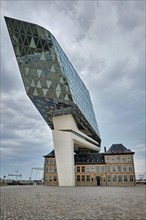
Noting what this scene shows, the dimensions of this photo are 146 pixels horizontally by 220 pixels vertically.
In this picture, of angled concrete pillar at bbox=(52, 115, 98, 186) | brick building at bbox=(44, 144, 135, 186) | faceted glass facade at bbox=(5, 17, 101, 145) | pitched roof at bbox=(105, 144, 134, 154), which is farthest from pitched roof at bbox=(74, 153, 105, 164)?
faceted glass facade at bbox=(5, 17, 101, 145)

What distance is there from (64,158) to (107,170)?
65.0ft

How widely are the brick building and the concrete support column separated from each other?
1433cm

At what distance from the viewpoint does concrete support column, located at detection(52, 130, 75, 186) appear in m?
46.5

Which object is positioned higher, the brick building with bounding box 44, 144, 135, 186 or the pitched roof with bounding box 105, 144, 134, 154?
the pitched roof with bounding box 105, 144, 134, 154

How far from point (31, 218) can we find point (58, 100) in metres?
35.9

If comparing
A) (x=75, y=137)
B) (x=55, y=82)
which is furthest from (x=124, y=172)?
(x=55, y=82)

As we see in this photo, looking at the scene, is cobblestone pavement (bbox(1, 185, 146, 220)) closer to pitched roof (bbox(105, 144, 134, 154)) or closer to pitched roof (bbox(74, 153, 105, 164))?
pitched roof (bbox(105, 144, 134, 154))

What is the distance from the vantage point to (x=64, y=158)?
46.8 metres

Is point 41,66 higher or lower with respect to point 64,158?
higher

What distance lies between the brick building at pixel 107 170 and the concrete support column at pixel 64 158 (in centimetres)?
1433

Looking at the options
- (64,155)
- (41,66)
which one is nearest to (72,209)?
(41,66)

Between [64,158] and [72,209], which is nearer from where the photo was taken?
[72,209]

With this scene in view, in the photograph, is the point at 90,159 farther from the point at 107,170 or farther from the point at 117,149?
the point at 117,149

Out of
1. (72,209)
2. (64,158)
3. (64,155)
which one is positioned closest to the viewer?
(72,209)
